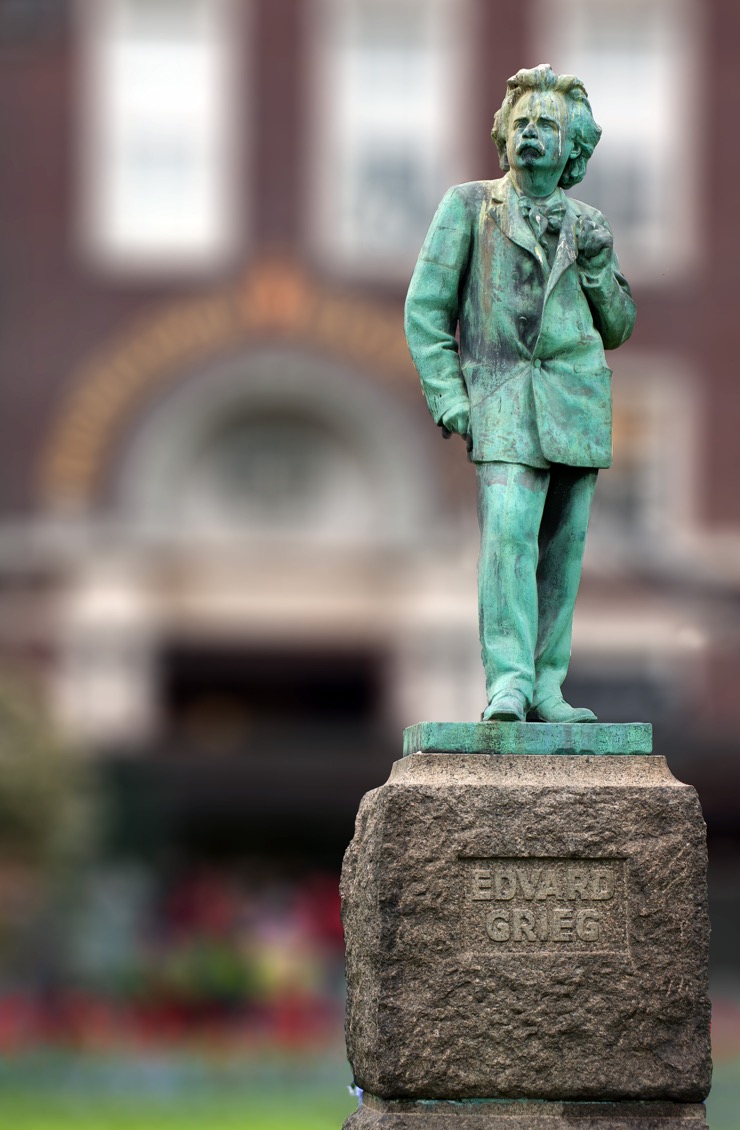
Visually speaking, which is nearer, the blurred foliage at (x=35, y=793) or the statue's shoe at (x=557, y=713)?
the statue's shoe at (x=557, y=713)

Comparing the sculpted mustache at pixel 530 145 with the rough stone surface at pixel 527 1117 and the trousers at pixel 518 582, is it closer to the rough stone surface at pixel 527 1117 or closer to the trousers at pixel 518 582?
the trousers at pixel 518 582

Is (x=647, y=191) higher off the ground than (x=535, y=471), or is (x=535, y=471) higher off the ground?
(x=535, y=471)

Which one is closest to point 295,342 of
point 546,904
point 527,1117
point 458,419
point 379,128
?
point 379,128

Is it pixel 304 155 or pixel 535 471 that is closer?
pixel 535 471

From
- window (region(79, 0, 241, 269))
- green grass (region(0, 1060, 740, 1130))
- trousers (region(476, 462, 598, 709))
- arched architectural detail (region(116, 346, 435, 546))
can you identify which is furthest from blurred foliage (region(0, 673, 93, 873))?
trousers (region(476, 462, 598, 709))

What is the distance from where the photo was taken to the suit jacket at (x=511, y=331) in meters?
9.09

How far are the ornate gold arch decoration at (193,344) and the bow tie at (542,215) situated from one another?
27.8 meters

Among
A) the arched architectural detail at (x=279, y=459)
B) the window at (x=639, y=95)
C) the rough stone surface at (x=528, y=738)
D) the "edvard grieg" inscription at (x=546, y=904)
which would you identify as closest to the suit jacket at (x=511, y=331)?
the rough stone surface at (x=528, y=738)

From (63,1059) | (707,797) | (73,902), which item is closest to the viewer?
(63,1059)

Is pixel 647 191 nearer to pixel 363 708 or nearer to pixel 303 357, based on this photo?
pixel 303 357

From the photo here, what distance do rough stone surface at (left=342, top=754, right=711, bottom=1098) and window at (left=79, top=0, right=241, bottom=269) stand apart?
2943 centimetres

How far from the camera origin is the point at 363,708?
3906 cm

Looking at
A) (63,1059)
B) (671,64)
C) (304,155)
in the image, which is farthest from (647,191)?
(63,1059)

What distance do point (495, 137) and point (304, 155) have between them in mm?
28807
